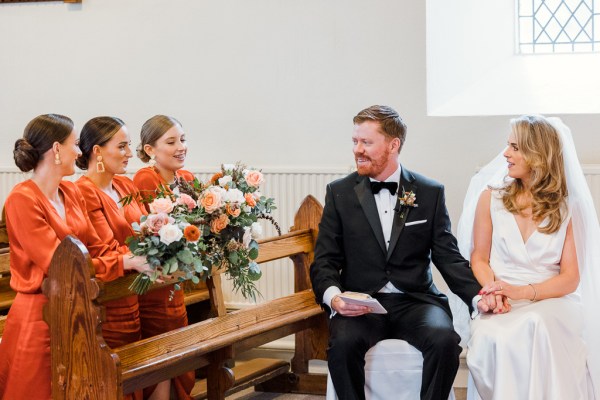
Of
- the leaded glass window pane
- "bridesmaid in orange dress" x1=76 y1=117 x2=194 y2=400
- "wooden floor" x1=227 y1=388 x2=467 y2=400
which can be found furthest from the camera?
the leaded glass window pane

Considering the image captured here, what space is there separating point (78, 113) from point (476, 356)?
3.80 m

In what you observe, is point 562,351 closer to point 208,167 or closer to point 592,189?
point 592,189

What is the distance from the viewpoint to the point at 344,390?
4156 mm

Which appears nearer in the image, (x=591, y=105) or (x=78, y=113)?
(x=591, y=105)

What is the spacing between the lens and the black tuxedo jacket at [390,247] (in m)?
4.53

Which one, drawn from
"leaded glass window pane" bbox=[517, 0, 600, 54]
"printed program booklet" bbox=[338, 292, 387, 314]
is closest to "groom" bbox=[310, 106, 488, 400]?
"printed program booklet" bbox=[338, 292, 387, 314]

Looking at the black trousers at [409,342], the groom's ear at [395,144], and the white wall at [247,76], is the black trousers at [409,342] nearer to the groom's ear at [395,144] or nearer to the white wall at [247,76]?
the groom's ear at [395,144]

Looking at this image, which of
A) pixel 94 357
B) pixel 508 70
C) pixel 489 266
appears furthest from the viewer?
pixel 508 70

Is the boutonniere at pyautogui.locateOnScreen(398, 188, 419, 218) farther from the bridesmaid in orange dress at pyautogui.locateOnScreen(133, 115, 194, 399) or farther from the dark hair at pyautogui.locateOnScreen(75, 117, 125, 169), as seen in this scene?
the dark hair at pyautogui.locateOnScreen(75, 117, 125, 169)

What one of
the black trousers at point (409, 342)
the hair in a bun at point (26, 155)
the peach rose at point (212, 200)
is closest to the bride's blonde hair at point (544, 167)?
the black trousers at point (409, 342)

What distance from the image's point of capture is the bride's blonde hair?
4.42 m

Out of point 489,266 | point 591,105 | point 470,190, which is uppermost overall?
point 591,105

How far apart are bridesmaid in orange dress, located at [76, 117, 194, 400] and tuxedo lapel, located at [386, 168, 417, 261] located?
4.02 feet

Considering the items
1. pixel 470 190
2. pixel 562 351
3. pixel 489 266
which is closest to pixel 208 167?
pixel 470 190
